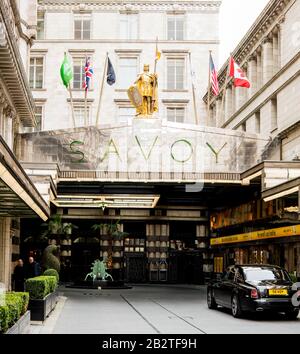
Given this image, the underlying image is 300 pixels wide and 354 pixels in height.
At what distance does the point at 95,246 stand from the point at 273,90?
18525 mm

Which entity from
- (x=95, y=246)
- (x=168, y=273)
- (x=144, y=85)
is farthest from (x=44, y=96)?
(x=144, y=85)

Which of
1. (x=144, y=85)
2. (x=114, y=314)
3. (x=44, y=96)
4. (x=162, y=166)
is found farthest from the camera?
(x=44, y=96)

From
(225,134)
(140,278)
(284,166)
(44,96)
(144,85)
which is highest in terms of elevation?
(44,96)

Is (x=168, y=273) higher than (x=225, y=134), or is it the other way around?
(x=225, y=134)

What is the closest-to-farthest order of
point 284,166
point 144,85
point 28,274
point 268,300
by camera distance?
1. point 268,300
2. point 28,274
3. point 284,166
4. point 144,85

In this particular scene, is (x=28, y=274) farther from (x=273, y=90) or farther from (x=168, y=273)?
(x=168, y=273)

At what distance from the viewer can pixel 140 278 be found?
51.3 m

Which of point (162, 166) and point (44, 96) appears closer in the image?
point (162, 166)

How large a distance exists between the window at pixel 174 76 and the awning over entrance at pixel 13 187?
3689cm

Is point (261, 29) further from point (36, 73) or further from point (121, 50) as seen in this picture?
point (36, 73)

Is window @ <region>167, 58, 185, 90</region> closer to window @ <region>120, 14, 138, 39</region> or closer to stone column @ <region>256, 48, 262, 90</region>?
window @ <region>120, 14, 138, 39</region>

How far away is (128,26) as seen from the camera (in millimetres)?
63375

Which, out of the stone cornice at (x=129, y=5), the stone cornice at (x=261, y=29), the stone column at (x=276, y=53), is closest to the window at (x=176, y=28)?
the stone cornice at (x=129, y=5)

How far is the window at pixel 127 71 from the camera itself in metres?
61.8
